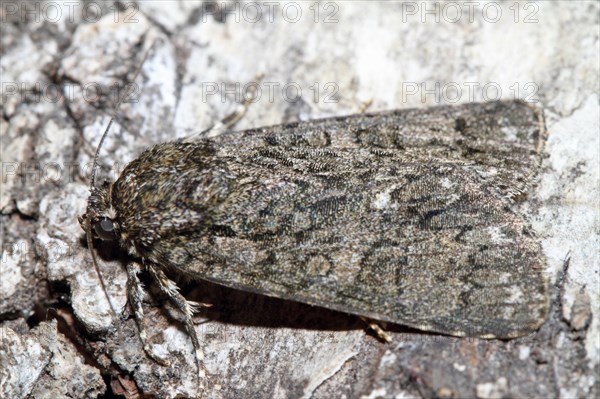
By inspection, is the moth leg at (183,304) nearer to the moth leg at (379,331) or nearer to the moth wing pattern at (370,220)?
the moth wing pattern at (370,220)

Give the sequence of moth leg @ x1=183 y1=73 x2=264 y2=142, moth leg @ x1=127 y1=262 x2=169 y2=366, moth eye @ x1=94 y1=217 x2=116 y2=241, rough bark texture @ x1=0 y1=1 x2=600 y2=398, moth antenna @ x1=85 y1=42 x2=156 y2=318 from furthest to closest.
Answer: moth leg @ x1=183 y1=73 x2=264 y2=142 < moth eye @ x1=94 y1=217 x2=116 y2=241 < moth antenna @ x1=85 y1=42 x2=156 y2=318 < moth leg @ x1=127 y1=262 x2=169 y2=366 < rough bark texture @ x1=0 y1=1 x2=600 y2=398

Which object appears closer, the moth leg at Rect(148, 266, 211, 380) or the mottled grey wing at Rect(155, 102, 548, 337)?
the mottled grey wing at Rect(155, 102, 548, 337)

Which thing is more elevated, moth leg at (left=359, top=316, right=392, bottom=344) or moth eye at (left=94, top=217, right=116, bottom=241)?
moth eye at (left=94, top=217, right=116, bottom=241)

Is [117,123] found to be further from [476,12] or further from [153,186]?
[476,12]

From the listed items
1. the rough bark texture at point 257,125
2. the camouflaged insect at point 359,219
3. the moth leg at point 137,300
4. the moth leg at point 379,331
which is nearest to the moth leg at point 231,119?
the rough bark texture at point 257,125

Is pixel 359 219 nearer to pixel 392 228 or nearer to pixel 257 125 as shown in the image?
pixel 392 228

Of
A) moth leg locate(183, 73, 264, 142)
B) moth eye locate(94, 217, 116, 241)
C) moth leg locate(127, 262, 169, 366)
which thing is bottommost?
moth leg locate(127, 262, 169, 366)

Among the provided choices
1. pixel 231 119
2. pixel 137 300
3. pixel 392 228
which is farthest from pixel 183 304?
pixel 231 119

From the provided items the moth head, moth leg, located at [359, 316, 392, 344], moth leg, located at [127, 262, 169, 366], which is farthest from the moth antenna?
moth leg, located at [359, 316, 392, 344]

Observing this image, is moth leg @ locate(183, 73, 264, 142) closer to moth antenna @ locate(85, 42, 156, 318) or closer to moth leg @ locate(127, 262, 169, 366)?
moth antenna @ locate(85, 42, 156, 318)
